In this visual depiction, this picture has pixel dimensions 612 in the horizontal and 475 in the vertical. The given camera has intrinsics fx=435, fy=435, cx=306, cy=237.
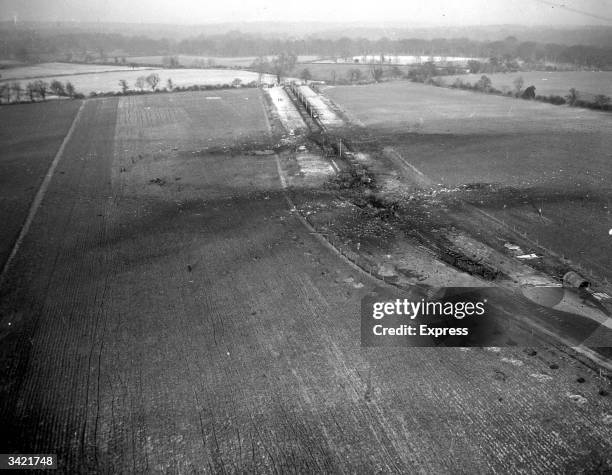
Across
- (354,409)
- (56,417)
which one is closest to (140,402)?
(56,417)

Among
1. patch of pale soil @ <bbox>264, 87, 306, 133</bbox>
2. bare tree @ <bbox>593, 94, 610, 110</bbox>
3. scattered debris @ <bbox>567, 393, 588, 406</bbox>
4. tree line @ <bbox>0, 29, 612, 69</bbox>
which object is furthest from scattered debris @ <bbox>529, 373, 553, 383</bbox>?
tree line @ <bbox>0, 29, 612, 69</bbox>

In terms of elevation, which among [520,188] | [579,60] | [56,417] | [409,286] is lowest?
[56,417]

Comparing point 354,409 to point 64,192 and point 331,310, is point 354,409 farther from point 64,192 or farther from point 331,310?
point 64,192

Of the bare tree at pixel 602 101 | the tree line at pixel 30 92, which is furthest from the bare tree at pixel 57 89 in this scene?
the bare tree at pixel 602 101

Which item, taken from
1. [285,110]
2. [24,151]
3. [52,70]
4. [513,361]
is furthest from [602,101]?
[52,70]

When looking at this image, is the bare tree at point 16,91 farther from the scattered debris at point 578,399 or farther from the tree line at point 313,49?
the scattered debris at point 578,399

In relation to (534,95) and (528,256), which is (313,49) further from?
(528,256)
